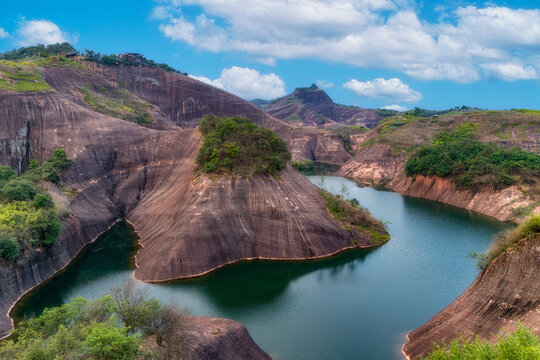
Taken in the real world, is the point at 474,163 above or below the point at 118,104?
below

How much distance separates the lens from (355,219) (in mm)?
47188

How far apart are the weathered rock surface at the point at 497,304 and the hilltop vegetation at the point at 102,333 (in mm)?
16047

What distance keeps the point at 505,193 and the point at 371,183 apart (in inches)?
1212

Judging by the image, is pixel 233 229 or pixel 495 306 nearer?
pixel 495 306

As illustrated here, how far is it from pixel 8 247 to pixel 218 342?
20389mm

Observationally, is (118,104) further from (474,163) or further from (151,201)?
(474,163)

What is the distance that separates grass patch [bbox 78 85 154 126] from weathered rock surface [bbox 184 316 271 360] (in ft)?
202

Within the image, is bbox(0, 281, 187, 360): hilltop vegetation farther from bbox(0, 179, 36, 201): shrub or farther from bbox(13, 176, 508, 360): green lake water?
bbox(0, 179, 36, 201): shrub

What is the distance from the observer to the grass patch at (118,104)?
76438 millimetres

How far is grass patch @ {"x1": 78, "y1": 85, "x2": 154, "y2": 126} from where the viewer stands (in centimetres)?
7644

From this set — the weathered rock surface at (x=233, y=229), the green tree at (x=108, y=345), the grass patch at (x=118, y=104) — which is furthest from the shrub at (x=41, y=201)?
the grass patch at (x=118, y=104)

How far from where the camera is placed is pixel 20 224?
34.5 meters

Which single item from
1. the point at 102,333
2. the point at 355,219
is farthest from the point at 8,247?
the point at 355,219

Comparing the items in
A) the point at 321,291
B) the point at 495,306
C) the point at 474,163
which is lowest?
the point at 321,291
